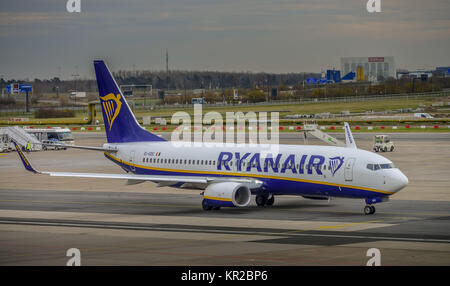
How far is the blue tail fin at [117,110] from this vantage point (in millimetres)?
54156

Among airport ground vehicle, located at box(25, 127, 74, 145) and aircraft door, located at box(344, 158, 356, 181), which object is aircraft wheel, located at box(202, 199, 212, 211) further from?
airport ground vehicle, located at box(25, 127, 74, 145)

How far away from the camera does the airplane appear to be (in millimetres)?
43031

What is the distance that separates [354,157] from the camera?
4369cm

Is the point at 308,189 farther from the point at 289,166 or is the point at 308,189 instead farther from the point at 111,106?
the point at 111,106

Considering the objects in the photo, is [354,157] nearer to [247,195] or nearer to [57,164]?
[247,195]

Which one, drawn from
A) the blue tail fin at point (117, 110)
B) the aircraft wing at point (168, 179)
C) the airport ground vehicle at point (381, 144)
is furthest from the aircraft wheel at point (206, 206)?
the airport ground vehicle at point (381, 144)

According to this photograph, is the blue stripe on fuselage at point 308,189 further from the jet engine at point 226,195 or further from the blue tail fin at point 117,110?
the blue tail fin at point 117,110

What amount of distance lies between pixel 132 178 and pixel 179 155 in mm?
4622

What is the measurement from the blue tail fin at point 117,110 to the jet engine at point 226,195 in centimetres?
1027

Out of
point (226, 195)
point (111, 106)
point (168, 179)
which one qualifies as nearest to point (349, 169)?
point (226, 195)

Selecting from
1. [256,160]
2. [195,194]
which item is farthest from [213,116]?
[256,160]

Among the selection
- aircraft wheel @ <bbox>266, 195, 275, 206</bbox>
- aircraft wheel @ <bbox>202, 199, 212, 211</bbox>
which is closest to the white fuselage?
aircraft wheel @ <bbox>266, 195, 275, 206</bbox>
